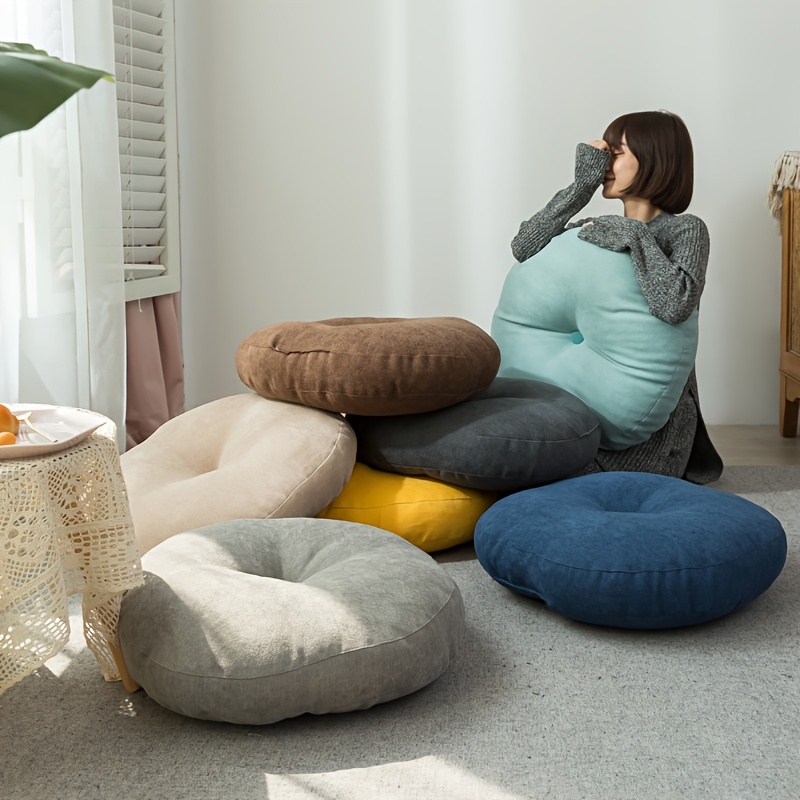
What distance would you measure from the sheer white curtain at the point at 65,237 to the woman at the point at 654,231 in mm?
1109

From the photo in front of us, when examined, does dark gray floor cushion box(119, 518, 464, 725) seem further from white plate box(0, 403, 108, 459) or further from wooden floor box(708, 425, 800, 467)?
wooden floor box(708, 425, 800, 467)

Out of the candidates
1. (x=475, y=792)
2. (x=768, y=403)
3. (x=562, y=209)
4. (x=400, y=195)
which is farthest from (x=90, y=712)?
(x=768, y=403)

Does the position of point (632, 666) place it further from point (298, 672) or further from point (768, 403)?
point (768, 403)

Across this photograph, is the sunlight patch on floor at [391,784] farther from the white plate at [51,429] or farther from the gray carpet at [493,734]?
the white plate at [51,429]

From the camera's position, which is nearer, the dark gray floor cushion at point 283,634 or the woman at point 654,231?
the dark gray floor cushion at point 283,634

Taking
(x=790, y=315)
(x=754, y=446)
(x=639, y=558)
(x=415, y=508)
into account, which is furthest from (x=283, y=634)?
(x=790, y=315)

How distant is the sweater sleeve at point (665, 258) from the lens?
2109 mm

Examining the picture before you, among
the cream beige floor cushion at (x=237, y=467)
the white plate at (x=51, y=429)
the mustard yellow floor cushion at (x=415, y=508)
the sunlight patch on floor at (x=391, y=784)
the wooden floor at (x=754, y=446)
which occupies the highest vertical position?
the white plate at (x=51, y=429)

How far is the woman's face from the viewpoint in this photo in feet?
7.86

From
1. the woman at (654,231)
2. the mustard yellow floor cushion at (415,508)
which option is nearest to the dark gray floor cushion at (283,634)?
the mustard yellow floor cushion at (415,508)

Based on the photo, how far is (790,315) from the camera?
2846 mm

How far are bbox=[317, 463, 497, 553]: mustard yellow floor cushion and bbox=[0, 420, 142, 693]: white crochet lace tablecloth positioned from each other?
71cm

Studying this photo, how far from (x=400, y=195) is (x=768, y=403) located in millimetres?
1498

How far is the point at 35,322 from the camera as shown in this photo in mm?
2102
